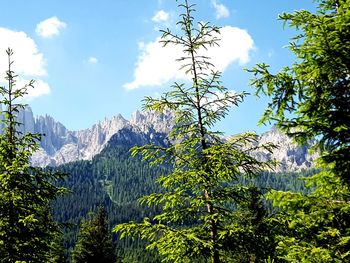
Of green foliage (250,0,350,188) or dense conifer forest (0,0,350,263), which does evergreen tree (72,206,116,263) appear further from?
green foliage (250,0,350,188)

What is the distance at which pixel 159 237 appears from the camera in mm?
11312

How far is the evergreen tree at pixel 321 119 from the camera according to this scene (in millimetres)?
7977

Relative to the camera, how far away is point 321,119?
8.47m

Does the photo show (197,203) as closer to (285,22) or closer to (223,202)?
(223,202)

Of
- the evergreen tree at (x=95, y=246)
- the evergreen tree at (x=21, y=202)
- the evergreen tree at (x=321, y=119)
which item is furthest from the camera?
the evergreen tree at (x=95, y=246)

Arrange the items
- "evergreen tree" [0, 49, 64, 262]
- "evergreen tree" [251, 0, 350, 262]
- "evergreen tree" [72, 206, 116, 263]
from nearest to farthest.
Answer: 1. "evergreen tree" [251, 0, 350, 262]
2. "evergreen tree" [0, 49, 64, 262]
3. "evergreen tree" [72, 206, 116, 263]

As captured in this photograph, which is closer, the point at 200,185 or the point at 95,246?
the point at 200,185

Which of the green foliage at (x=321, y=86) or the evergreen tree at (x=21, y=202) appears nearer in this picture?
the green foliage at (x=321, y=86)

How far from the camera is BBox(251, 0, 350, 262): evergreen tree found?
314 inches

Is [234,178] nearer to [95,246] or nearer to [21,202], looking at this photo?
[21,202]

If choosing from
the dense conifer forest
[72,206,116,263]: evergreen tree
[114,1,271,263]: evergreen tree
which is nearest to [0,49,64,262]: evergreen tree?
the dense conifer forest

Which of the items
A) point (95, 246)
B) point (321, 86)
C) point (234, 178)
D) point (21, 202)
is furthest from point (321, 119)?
point (95, 246)

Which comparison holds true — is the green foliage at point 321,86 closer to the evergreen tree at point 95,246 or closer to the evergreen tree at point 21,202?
the evergreen tree at point 21,202

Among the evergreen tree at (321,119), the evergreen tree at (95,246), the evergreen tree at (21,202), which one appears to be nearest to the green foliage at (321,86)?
the evergreen tree at (321,119)
